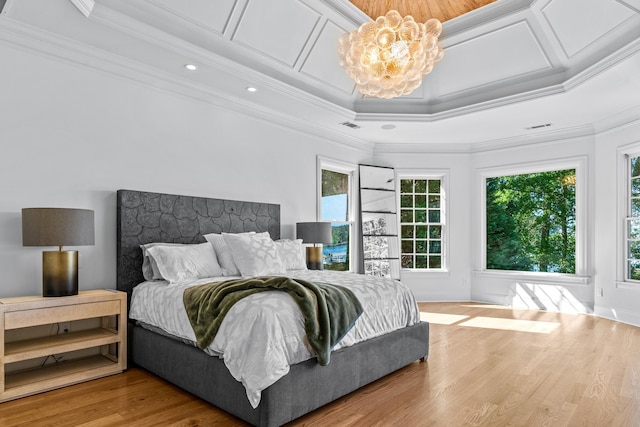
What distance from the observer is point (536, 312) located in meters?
5.73

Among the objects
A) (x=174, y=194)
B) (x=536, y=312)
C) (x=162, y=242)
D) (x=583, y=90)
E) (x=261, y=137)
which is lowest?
(x=536, y=312)

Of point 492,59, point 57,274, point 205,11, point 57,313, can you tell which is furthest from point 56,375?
point 492,59

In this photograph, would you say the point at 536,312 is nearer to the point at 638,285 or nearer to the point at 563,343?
the point at 638,285

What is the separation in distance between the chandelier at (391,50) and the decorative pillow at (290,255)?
186cm

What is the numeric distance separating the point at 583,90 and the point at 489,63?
99 cm

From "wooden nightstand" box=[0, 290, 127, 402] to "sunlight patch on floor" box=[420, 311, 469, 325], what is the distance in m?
3.52

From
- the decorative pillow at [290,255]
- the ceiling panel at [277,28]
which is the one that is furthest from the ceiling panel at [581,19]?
the decorative pillow at [290,255]

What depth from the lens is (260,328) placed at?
223cm

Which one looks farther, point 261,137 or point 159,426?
point 261,137

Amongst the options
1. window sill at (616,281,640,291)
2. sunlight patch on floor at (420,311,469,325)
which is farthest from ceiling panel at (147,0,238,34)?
window sill at (616,281,640,291)

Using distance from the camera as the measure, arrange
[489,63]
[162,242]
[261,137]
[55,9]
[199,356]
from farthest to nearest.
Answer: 1. [261,137]
2. [489,63]
3. [162,242]
4. [55,9]
5. [199,356]

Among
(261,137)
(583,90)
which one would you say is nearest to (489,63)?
(583,90)

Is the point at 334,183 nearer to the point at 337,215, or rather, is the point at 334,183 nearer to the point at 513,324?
the point at 337,215

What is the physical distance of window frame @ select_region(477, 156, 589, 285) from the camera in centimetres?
569
